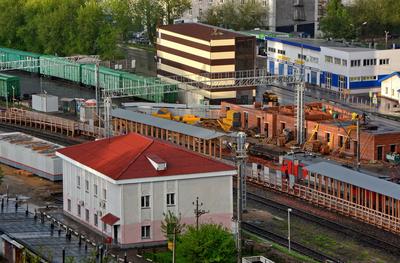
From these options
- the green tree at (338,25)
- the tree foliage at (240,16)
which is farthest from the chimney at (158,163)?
the tree foliage at (240,16)

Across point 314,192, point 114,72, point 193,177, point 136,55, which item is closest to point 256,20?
point 136,55

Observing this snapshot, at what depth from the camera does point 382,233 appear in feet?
138

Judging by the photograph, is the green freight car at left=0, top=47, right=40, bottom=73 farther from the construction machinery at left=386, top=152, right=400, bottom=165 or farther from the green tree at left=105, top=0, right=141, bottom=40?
the construction machinery at left=386, top=152, right=400, bottom=165

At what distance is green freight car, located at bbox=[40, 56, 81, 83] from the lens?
81438 millimetres

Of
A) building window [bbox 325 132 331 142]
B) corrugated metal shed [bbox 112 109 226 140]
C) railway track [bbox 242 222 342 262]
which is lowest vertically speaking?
railway track [bbox 242 222 342 262]

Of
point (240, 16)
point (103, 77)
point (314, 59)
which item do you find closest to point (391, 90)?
point (314, 59)

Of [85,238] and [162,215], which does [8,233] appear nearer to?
[85,238]

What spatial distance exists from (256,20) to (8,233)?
6139 cm

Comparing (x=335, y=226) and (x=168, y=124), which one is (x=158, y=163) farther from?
(x=168, y=124)

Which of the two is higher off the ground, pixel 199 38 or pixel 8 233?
pixel 199 38

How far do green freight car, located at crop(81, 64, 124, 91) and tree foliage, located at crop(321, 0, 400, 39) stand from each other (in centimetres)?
2146

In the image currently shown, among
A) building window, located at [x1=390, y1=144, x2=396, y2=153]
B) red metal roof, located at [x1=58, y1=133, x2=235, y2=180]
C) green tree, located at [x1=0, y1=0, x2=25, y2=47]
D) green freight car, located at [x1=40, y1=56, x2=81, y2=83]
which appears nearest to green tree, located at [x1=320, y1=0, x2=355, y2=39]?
green freight car, located at [x1=40, y1=56, x2=81, y2=83]

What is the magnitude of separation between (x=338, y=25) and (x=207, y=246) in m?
60.9

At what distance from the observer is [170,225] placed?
38250mm
